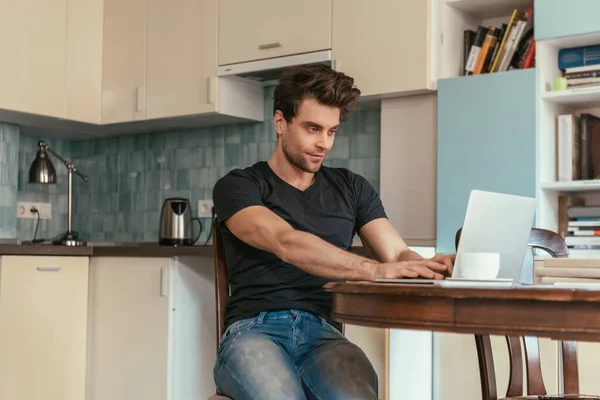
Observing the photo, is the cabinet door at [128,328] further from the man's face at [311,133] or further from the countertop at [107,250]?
the man's face at [311,133]

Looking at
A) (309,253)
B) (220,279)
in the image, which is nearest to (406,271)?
(309,253)

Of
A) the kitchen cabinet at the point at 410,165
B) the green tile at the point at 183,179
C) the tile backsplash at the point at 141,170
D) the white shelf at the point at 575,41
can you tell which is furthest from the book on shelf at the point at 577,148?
the green tile at the point at 183,179

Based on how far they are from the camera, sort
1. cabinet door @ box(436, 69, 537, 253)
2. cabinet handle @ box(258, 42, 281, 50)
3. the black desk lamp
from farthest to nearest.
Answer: the black desk lamp → cabinet handle @ box(258, 42, 281, 50) → cabinet door @ box(436, 69, 537, 253)

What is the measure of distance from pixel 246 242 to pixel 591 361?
1148 millimetres

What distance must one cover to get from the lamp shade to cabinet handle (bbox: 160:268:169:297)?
106 centimetres

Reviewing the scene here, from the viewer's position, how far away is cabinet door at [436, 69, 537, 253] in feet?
10.6

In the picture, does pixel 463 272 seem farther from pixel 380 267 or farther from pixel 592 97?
pixel 592 97

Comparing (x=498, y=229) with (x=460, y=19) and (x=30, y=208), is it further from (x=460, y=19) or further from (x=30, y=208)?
(x=30, y=208)

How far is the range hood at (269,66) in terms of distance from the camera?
3.69 m

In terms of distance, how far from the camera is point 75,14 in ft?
14.4

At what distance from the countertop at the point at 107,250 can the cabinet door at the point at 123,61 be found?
2.68ft

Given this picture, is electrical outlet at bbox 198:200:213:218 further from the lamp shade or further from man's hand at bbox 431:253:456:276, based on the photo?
man's hand at bbox 431:253:456:276

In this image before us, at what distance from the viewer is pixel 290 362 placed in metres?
1.98

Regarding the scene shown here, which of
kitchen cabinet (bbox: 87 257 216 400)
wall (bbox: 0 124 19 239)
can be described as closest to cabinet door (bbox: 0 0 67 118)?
wall (bbox: 0 124 19 239)
